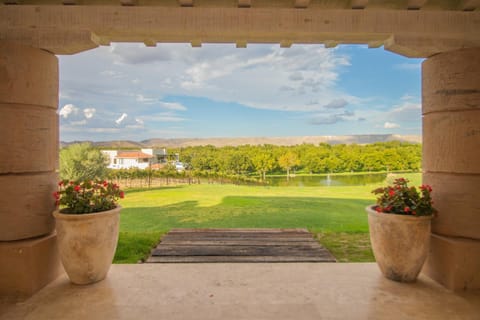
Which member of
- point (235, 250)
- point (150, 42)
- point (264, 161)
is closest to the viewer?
point (150, 42)

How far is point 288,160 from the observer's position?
39938 mm

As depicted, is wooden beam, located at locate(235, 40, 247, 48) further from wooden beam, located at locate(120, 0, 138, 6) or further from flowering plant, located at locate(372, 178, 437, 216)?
flowering plant, located at locate(372, 178, 437, 216)

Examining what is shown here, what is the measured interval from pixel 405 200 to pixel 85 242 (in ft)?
12.5

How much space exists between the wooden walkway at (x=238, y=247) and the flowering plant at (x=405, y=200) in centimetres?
133

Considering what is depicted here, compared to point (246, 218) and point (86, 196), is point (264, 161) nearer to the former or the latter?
point (246, 218)

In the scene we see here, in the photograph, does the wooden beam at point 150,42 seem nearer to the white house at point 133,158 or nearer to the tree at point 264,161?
the tree at point 264,161

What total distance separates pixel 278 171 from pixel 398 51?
3910cm

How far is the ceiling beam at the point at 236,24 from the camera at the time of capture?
3.29 m

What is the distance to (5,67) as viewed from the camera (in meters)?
3.09

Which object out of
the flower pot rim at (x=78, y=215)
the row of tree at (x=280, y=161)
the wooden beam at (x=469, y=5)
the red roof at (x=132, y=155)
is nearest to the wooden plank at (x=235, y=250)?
the flower pot rim at (x=78, y=215)

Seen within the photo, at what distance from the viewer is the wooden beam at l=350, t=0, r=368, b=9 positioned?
3.24 metres

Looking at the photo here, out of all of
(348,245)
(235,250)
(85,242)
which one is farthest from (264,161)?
(85,242)

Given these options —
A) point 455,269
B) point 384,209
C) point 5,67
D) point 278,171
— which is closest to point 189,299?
point 384,209

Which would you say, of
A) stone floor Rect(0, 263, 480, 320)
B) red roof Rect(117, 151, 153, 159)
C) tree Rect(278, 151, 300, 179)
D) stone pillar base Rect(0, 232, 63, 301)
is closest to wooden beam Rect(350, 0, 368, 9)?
stone floor Rect(0, 263, 480, 320)
